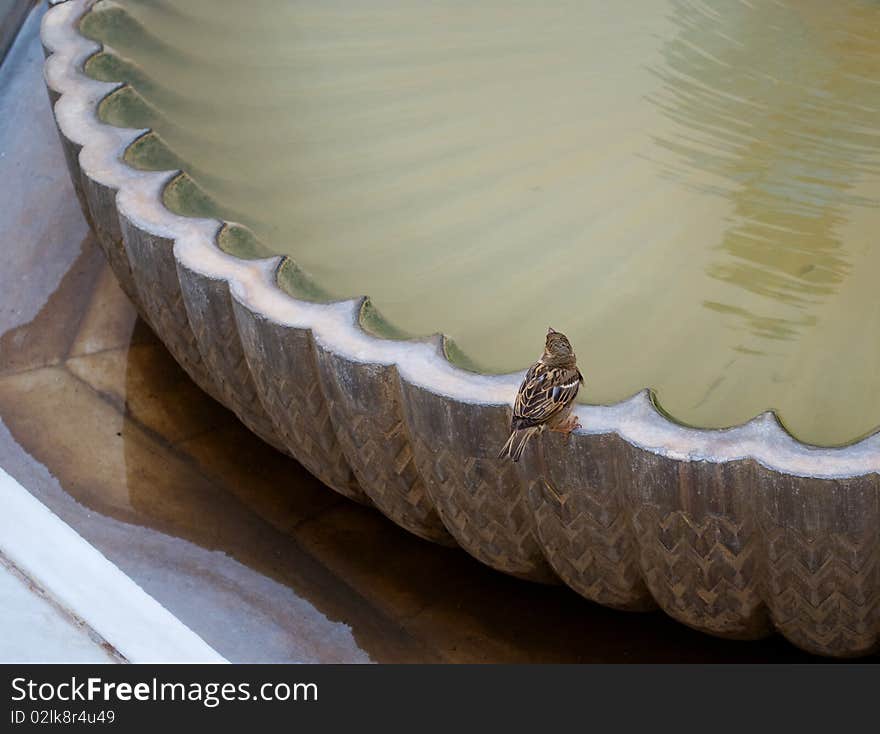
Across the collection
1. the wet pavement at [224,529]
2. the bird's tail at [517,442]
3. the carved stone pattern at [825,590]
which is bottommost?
the wet pavement at [224,529]

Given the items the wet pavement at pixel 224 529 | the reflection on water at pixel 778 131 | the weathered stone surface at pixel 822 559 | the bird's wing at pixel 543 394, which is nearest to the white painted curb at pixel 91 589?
the wet pavement at pixel 224 529

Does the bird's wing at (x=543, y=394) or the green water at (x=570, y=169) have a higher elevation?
the bird's wing at (x=543, y=394)

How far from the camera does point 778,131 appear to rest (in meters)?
2.27

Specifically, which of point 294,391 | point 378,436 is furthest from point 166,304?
point 378,436

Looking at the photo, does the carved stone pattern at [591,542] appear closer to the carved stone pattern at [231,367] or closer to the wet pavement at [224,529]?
the wet pavement at [224,529]

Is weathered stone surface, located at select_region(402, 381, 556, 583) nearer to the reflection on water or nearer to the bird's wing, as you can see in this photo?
the bird's wing

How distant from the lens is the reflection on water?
2.06 m

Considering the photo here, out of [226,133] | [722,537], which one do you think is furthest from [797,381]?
[226,133]

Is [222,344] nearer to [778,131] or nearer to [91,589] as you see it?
[91,589]

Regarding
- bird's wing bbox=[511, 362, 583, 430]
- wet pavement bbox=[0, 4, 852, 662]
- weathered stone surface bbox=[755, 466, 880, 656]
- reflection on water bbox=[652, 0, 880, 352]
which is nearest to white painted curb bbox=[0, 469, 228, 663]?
wet pavement bbox=[0, 4, 852, 662]

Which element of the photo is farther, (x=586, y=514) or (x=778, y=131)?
(x=778, y=131)

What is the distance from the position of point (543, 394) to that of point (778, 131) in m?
0.88

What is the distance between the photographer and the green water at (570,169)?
197 centimetres

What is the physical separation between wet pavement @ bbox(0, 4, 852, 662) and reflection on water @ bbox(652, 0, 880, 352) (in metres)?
0.46
